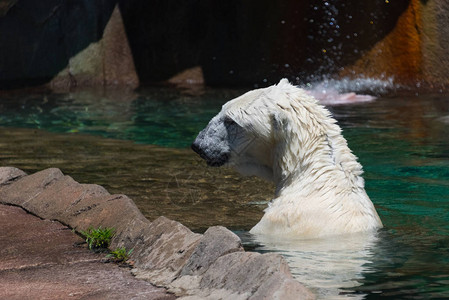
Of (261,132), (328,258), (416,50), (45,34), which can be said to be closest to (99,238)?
(261,132)

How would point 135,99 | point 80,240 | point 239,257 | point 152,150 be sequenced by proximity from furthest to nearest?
point 135,99
point 152,150
point 80,240
point 239,257

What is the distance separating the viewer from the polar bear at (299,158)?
4.93 m

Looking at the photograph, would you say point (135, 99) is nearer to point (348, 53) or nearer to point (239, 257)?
point (348, 53)

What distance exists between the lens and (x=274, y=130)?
5.19 m

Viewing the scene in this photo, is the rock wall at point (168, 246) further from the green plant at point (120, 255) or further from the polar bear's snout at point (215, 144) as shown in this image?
the polar bear's snout at point (215, 144)

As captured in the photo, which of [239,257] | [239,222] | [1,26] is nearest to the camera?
[239,257]

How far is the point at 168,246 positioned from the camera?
4457 millimetres

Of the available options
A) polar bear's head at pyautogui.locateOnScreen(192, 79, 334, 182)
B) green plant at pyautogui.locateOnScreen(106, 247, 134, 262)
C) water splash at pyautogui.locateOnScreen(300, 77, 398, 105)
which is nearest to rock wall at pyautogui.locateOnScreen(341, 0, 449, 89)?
water splash at pyautogui.locateOnScreen(300, 77, 398, 105)

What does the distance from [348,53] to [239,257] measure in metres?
11.2

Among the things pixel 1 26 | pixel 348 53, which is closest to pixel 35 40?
pixel 1 26

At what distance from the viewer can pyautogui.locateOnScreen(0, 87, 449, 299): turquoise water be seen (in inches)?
170

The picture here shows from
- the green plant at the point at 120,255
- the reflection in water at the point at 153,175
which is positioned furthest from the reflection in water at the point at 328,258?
the reflection in water at the point at 153,175

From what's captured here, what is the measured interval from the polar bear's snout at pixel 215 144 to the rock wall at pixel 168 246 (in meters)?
0.62

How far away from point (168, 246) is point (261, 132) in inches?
44.5
